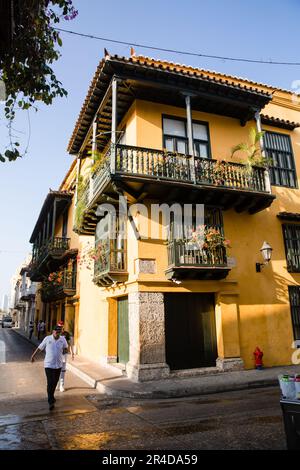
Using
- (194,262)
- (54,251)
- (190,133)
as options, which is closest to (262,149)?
(190,133)

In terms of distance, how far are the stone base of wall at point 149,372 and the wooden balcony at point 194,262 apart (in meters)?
2.60

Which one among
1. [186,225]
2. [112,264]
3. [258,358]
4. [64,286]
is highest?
[186,225]

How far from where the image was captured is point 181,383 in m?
8.98

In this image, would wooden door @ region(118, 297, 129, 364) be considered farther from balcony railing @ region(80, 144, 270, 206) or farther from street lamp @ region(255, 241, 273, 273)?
street lamp @ region(255, 241, 273, 273)

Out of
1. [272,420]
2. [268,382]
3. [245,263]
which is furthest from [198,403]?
[245,263]

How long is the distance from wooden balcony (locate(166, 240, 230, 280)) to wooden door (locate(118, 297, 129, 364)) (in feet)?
8.50

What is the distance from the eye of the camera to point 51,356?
23.4ft

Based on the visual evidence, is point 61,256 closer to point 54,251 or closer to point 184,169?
point 54,251

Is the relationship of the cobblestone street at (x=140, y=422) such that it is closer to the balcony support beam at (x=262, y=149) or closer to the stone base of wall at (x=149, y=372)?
the stone base of wall at (x=149, y=372)

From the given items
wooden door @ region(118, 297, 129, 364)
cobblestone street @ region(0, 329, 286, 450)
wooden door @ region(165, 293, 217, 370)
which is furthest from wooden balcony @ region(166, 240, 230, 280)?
cobblestone street @ region(0, 329, 286, 450)

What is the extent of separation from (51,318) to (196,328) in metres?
17.2

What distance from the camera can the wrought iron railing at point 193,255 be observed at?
981 cm

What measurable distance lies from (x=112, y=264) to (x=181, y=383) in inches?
164

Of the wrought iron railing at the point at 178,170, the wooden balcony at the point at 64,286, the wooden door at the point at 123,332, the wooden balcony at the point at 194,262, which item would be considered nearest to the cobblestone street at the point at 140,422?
the wooden door at the point at 123,332
